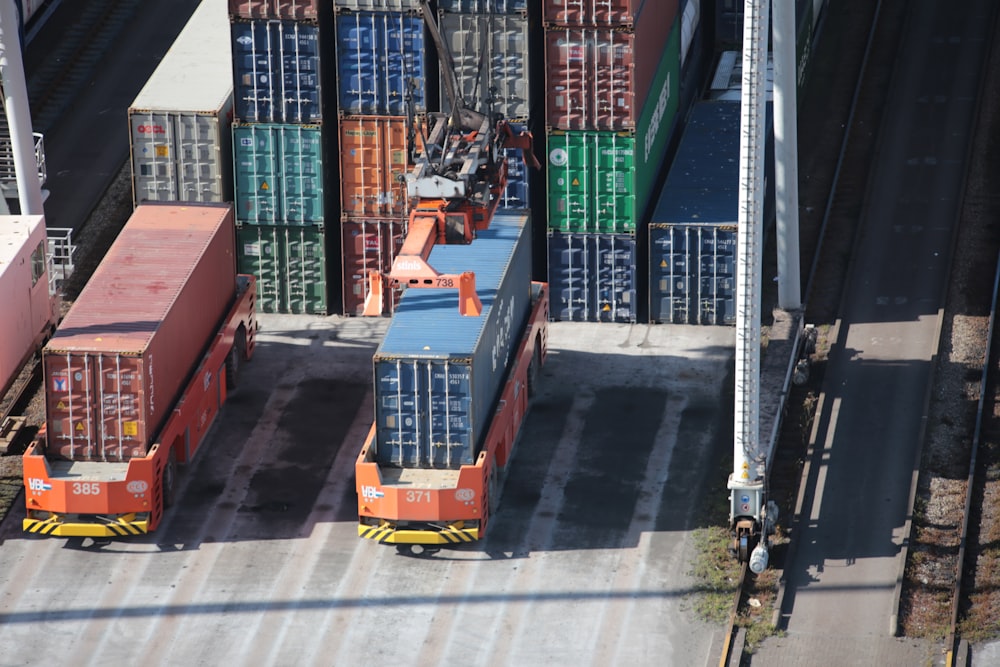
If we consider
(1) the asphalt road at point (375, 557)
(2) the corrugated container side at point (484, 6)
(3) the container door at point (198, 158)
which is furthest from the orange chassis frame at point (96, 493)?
→ (2) the corrugated container side at point (484, 6)

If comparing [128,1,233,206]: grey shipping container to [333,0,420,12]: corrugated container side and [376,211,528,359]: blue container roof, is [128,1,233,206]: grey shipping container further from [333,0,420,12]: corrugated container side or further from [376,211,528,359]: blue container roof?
[376,211,528,359]: blue container roof

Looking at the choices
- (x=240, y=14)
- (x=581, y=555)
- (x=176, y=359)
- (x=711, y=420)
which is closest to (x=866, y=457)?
(x=711, y=420)

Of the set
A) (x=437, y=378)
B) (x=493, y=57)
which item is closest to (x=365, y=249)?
(x=493, y=57)

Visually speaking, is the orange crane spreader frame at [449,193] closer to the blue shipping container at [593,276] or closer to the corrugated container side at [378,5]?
the corrugated container side at [378,5]

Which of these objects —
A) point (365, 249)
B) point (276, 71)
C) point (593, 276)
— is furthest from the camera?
point (365, 249)

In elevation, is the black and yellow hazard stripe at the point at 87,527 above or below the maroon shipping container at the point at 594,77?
below

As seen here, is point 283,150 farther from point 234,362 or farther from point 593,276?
point 593,276
